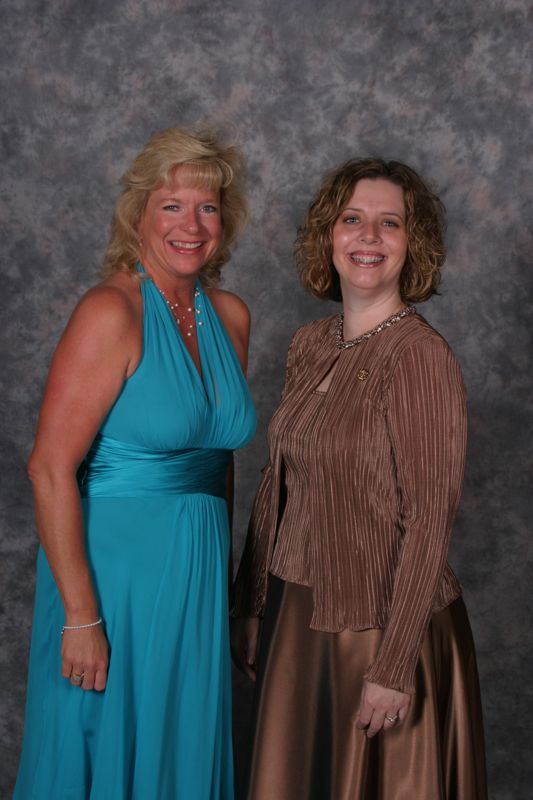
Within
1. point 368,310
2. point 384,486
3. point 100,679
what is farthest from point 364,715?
point 368,310

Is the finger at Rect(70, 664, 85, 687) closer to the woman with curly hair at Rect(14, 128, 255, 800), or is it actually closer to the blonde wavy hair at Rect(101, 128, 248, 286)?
the woman with curly hair at Rect(14, 128, 255, 800)

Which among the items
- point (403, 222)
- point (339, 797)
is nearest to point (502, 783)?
point (339, 797)

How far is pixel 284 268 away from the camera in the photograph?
12.3ft

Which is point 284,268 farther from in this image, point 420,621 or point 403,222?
point 420,621

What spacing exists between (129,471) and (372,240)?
32.3 inches

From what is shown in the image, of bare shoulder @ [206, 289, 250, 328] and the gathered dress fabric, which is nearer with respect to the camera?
the gathered dress fabric

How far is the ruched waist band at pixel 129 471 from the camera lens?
2.44 metres

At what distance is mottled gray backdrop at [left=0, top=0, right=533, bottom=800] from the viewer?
3.57 metres

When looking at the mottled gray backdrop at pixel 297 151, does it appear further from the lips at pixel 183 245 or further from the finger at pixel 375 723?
the finger at pixel 375 723

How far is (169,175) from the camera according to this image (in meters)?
2.52

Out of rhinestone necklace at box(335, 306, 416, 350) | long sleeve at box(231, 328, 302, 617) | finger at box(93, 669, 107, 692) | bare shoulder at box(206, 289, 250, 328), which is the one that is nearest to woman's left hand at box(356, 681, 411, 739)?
long sleeve at box(231, 328, 302, 617)

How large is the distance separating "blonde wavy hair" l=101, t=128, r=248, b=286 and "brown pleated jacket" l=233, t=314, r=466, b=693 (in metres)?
0.56

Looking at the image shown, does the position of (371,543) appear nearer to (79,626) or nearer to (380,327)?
(380,327)

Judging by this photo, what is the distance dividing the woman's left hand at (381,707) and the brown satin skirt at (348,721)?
2.1 inches
